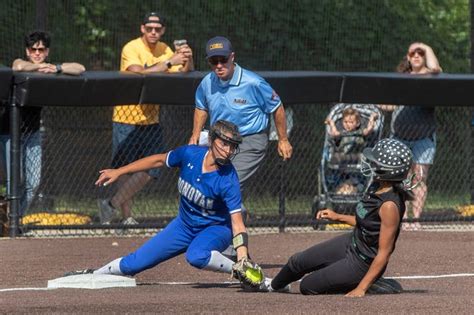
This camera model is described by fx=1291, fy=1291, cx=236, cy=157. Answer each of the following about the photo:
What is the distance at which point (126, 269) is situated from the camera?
9297 millimetres

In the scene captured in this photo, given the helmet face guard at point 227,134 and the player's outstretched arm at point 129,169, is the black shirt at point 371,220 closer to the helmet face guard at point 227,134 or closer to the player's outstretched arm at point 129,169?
the helmet face guard at point 227,134

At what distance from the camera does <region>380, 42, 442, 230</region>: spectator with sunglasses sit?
46.0 feet

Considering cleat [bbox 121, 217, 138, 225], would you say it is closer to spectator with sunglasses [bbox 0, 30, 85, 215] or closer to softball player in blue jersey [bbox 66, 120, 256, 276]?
spectator with sunglasses [bbox 0, 30, 85, 215]

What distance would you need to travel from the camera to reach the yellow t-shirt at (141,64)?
13398 millimetres

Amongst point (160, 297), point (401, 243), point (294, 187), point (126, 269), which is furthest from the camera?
point (294, 187)

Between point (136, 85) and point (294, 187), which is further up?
point (136, 85)

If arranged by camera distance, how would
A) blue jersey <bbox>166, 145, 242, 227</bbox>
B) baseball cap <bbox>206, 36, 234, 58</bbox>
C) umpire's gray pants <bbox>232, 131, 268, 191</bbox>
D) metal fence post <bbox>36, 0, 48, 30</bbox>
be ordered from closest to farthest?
blue jersey <bbox>166, 145, 242, 227</bbox>, baseball cap <bbox>206, 36, 234, 58</bbox>, umpire's gray pants <bbox>232, 131, 268, 191</bbox>, metal fence post <bbox>36, 0, 48, 30</bbox>

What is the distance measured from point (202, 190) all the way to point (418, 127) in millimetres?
5581

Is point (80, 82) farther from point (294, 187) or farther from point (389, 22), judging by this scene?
point (389, 22)

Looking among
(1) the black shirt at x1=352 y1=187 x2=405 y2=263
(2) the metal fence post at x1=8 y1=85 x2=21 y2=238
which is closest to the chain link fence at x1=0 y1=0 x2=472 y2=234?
(2) the metal fence post at x1=8 y1=85 x2=21 y2=238

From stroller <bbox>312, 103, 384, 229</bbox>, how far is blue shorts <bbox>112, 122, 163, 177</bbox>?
2030 millimetres

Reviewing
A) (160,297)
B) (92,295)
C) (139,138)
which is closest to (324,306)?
(160,297)

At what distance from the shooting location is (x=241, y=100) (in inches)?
410

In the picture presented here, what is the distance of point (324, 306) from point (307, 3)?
998 cm
